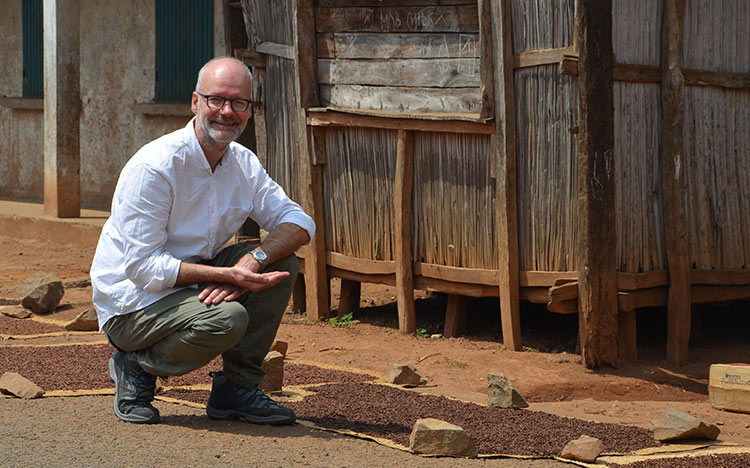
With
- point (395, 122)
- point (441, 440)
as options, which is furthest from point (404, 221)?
point (441, 440)

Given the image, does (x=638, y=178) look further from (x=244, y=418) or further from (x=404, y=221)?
(x=244, y=418)

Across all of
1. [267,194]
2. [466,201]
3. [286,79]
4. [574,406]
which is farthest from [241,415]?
[286,79]

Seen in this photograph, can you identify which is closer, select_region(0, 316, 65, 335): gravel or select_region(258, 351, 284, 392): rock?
select_region(258, 351, 284, 392): rock

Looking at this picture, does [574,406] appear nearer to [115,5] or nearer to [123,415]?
[123,415]

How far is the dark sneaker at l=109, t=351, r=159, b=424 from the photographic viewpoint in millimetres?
4551

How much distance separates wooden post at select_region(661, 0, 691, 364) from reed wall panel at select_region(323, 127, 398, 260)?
1.94 m

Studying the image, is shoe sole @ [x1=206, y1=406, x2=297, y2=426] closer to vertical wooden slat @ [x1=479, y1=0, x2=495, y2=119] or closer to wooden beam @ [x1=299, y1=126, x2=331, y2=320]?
vertical wooden slat @ [x1=479, y1=0, x2=495, y2=119]

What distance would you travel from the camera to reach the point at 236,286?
4.42 metres

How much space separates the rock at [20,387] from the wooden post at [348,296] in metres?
3.66

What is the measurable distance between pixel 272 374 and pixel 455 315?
2.74 meters

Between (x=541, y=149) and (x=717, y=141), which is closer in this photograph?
Answer: (x=541, y=149)

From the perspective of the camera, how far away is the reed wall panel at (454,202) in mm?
7234

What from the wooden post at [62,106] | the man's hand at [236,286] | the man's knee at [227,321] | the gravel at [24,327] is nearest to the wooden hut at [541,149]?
the gravel at [24,327]

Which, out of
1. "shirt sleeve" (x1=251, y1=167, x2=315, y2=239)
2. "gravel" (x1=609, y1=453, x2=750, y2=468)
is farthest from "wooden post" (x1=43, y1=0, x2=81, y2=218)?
"gravel" (x1=609, y1=453, x2=750, y2=468)
